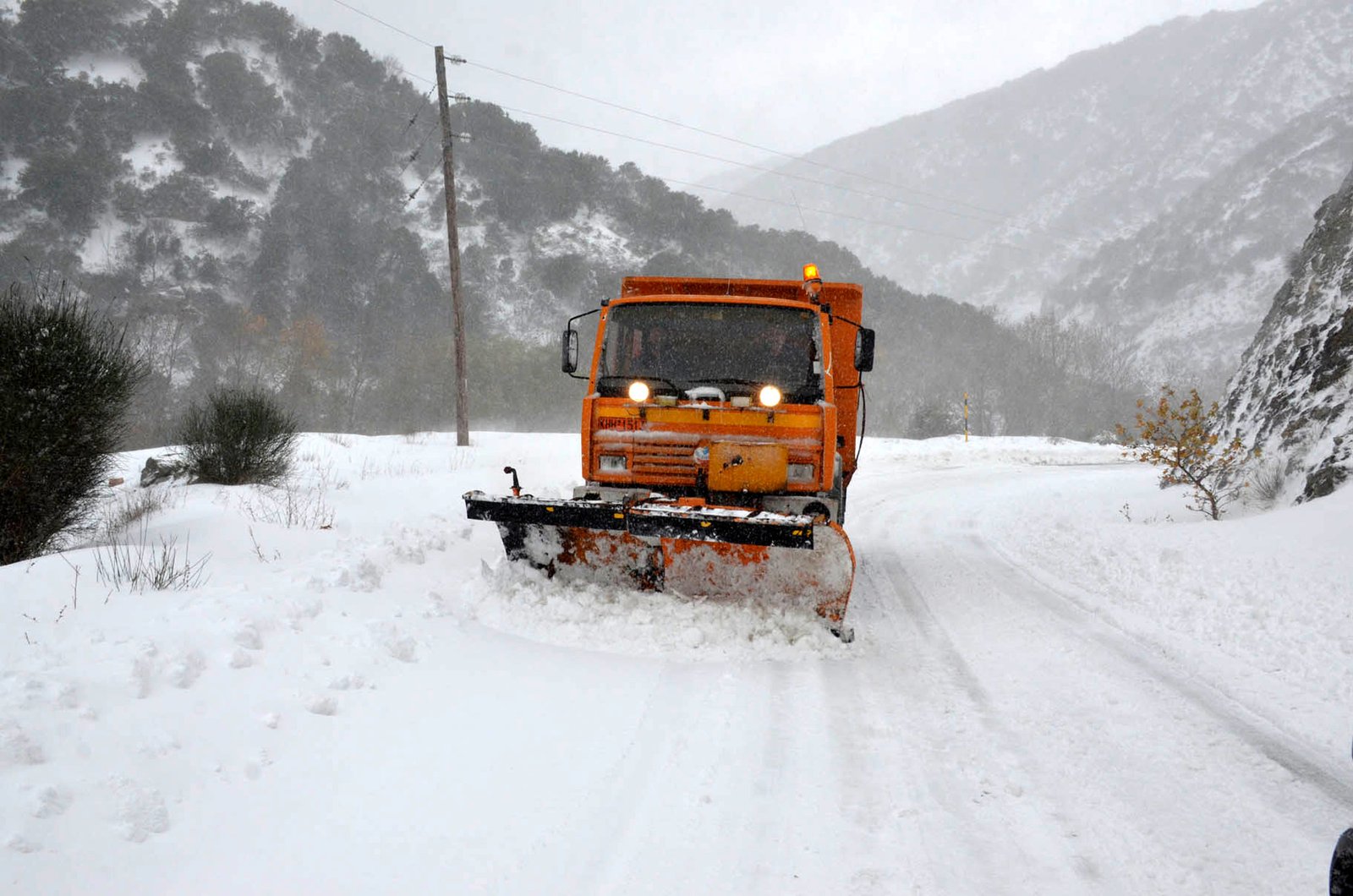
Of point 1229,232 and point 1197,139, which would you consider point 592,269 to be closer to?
point 1229,232

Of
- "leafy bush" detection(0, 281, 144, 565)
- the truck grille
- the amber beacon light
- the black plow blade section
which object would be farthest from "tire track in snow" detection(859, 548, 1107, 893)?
"leafy bush" detection(0, 281, 144, 565)

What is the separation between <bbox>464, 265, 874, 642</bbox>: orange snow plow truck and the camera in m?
4.54

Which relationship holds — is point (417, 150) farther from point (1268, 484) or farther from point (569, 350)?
point (1268, 484)

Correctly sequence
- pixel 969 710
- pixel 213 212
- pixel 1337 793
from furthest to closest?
1. pixel 213 212
2. pixel 969 710
3. pixel 1337 793

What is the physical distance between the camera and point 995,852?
2.40 meters

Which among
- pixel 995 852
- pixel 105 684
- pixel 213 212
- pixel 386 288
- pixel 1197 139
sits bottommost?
pixel 995 852

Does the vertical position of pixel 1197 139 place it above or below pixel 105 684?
above

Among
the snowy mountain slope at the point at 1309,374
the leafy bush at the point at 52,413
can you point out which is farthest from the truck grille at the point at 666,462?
the snowy mountain slope at the point at 1309,374

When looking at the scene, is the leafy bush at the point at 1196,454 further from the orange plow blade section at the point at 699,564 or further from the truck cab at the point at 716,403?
the orange plow blade section at the point at 699,564

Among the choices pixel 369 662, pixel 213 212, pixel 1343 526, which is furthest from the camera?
pixel 213 212

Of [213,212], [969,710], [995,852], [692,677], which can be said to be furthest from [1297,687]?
[213,212]

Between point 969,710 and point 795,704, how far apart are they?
2.82ft

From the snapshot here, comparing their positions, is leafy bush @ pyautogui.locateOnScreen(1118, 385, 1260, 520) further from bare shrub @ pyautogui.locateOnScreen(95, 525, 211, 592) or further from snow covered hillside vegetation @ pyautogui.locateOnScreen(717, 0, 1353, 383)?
snow covered hillside vegetation @ pyautogui.locateOnScreen(717, 0, 1353, 383)

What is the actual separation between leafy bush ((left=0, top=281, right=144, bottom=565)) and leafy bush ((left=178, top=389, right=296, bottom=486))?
2.73 meters
